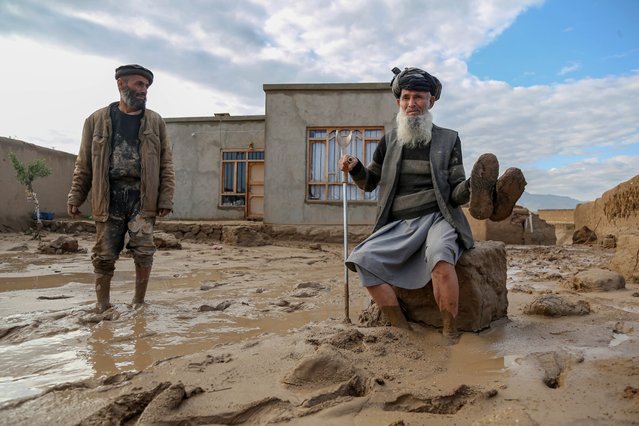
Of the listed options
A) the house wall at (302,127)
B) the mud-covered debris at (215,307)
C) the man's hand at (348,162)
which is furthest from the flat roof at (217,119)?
the man's hand at (348,162)

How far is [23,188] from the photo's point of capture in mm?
12586

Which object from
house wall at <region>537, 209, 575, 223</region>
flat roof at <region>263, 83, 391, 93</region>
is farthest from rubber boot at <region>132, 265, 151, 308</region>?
house wall at <region>537, 209, 575, 223</region>

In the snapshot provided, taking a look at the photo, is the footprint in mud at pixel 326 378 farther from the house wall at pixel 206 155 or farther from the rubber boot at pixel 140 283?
the house wall at pixel 206 155

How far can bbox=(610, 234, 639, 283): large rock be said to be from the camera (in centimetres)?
454

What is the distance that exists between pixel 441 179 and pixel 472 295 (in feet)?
2.24

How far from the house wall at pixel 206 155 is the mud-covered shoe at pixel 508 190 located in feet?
37.3

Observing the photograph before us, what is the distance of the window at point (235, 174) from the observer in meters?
13.5

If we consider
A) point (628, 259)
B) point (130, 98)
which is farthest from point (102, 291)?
point (628, 259)

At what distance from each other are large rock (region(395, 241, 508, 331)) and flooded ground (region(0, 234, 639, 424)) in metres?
0.10

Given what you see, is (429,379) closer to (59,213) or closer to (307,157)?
(307,157)

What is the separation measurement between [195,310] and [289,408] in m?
2.01

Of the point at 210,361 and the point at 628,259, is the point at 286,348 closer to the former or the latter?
the point at 210,361

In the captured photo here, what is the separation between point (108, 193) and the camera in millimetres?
3457

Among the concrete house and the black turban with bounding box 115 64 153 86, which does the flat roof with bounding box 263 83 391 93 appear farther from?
the black turban with bounding box 115 64 153 86
